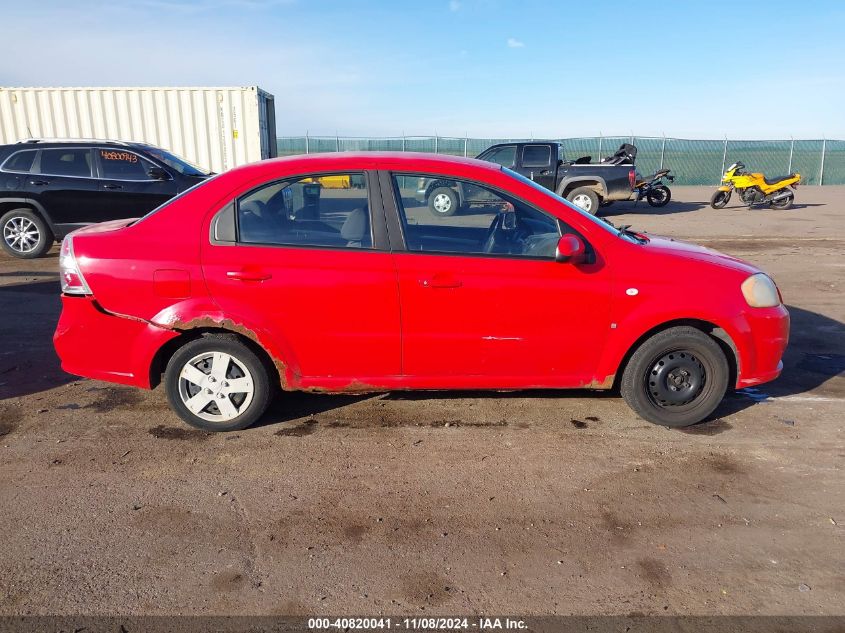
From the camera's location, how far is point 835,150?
30266 millimetres

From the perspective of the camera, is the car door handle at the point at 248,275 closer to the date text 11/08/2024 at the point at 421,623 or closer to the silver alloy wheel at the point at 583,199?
the date text 11/08/2024 at the point at 421,623

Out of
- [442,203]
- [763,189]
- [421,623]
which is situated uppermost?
[442,203]

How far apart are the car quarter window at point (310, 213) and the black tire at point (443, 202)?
44 cm

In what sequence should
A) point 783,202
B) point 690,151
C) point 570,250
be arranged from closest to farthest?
point 570,250
point 783,202
point 690,151

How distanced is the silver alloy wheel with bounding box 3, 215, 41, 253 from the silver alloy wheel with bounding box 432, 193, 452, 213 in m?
8.61

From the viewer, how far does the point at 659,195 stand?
18812 mm

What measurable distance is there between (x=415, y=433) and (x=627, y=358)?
1.48 m

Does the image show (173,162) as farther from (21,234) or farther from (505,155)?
(505,155)

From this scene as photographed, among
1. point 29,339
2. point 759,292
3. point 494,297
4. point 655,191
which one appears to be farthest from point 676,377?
point 655,191

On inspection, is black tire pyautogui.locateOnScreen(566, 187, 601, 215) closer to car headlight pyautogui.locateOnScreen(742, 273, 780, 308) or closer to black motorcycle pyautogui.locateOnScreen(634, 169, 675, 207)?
black motorcycle pyautogui.locateOnScreen(634, 169, 675, 207)

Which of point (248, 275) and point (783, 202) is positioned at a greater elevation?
point (248, 275)

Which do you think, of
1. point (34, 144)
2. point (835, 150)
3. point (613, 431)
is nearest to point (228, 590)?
point (613, 431)

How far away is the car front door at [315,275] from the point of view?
3.78 metres

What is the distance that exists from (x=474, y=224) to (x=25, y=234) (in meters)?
9.00
